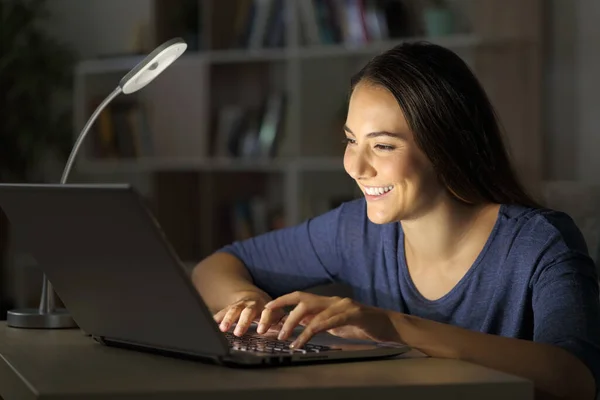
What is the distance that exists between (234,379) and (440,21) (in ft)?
10.8

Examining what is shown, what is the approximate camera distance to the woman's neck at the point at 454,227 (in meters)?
1.77

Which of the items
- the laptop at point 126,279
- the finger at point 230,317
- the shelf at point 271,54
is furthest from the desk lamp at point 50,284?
the shelf at point 271,54

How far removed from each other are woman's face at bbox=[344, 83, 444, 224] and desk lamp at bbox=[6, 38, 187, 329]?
0.33 metres

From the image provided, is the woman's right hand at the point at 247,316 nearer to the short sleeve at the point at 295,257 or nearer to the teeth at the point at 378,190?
the teeth at the point at 378,190

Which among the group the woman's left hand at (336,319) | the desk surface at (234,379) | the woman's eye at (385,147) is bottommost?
the desk surface at (234,379)

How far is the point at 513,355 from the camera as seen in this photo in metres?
1.28

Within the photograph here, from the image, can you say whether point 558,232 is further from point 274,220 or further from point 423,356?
point 274,220

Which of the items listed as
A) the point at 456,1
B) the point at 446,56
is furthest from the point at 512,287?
the point at 456,1

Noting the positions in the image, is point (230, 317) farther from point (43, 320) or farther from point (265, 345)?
point (43, 320)

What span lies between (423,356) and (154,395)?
41 centimetres

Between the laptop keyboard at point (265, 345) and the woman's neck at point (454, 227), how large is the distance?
48 centimetres

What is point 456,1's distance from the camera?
14.5ft

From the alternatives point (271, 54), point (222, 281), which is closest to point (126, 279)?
point (222, 281)

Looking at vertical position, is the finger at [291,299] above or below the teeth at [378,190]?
below
